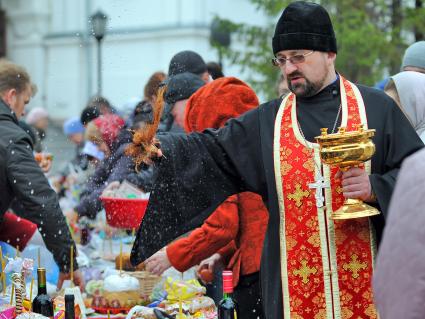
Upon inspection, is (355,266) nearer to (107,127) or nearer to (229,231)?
(229,231)

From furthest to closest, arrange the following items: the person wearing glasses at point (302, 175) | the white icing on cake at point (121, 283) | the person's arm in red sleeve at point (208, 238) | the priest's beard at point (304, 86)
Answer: the white icing on cake at point (121, 283) → the person's arm in red sleeve at point (208, 238) → the priest's beard at point (304, 86) → the person wearing glasses at point (302, 175)

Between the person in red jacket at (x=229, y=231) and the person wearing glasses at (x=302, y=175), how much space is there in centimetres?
51

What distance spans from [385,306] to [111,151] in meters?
4.79

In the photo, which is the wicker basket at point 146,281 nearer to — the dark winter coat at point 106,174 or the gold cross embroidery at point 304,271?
the dark winter coat at point 106,174

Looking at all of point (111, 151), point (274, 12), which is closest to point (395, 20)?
point (274, 12)

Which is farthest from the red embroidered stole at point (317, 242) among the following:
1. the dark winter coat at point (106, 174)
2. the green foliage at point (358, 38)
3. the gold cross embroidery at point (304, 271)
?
the green foliage at point (358, 38)

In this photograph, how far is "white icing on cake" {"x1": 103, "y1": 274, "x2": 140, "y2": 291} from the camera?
549cm

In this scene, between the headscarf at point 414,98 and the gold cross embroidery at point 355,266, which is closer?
the gold cross embroidery at point 355,266

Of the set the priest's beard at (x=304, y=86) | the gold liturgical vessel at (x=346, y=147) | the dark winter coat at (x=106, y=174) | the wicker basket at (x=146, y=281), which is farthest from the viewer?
the dark winter coat at (x=106, y=174)

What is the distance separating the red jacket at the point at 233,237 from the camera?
4.94 meters

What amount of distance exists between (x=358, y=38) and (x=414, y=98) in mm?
6367

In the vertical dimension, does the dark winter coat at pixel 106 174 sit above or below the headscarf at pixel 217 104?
below

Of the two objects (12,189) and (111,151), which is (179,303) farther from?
(111,151)

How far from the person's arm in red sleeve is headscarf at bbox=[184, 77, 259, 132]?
0.41 m
